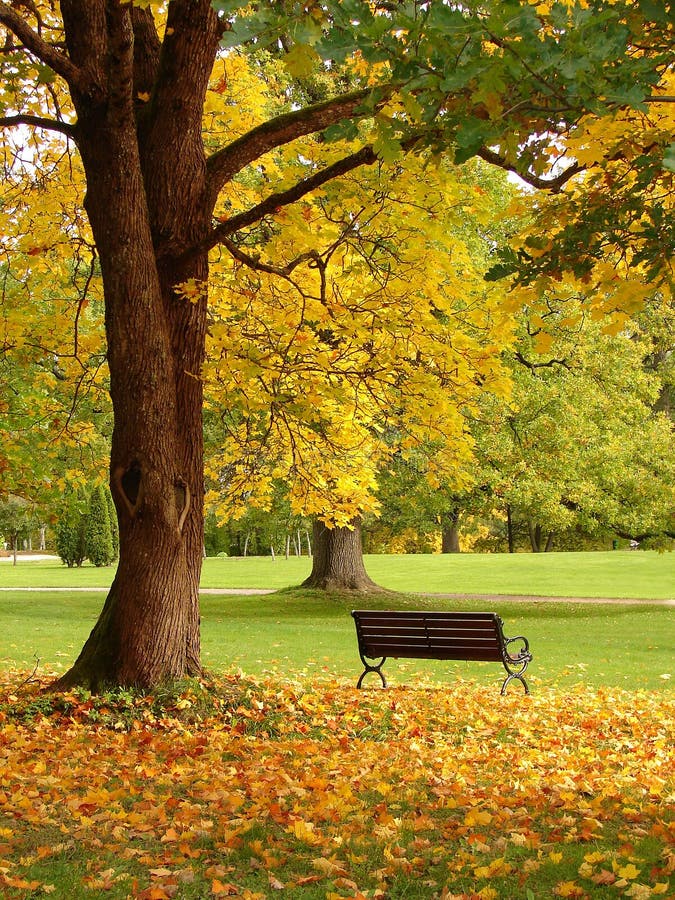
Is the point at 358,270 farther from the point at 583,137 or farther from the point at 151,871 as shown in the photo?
the point at 151,871

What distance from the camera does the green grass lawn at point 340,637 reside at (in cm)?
1138

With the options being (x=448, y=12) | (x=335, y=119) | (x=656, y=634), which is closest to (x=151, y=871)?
(x=448, y=12)

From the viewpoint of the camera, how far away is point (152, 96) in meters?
7.13

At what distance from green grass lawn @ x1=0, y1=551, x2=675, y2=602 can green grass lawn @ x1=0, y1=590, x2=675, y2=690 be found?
361cm

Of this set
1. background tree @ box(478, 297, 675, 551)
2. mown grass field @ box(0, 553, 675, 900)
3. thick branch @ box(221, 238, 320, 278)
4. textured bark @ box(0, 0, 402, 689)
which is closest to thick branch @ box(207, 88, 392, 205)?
textured bark @ box(0, 0, 402, 689)

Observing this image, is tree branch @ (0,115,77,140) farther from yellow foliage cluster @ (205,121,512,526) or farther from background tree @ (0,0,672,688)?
yellow foliage cluster @ (205,121,512,526)

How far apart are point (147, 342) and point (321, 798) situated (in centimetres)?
373

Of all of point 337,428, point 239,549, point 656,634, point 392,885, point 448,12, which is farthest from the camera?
point 239,549

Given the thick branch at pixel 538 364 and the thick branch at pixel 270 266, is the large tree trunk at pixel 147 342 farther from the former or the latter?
the thick branch at pixel 538 364

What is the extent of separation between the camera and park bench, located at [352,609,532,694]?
8508mm

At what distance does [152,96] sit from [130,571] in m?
3.84

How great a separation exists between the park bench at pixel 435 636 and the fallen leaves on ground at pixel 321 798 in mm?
988

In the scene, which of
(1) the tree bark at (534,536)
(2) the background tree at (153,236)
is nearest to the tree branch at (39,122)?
(2) the background tree at (153,236)

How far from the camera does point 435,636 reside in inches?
342
